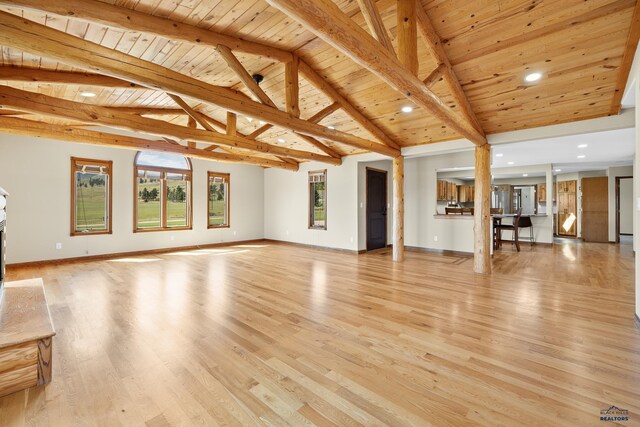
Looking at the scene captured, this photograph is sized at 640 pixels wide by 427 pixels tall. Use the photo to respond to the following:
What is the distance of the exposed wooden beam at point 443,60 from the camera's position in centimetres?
305

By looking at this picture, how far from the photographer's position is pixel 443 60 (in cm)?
344

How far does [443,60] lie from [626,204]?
9.54 metres

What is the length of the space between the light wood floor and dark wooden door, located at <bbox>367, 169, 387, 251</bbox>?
10.3ft

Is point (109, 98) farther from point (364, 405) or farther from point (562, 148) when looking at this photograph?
point (562, 148)

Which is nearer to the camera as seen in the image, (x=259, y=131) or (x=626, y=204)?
(x=259, y=131)

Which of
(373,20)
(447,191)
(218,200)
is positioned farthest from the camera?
Result: (447,191)

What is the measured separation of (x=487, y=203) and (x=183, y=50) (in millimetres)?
5171

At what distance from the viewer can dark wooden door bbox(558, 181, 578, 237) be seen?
9.85 m

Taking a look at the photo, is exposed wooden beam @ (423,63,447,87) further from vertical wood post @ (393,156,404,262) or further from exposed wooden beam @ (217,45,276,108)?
vertical wood post @ (393,156,404,262)

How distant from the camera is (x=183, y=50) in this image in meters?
3.45

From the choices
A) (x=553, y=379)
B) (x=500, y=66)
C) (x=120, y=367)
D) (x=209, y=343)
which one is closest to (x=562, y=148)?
(x=500, y=66)

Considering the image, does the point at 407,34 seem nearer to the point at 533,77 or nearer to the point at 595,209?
the point at 533,77

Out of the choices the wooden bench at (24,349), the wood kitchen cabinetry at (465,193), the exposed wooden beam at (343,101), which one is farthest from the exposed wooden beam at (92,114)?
the wood kitchen cabinetry at (465,193)

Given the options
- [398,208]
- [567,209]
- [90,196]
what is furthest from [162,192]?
[567,209]
